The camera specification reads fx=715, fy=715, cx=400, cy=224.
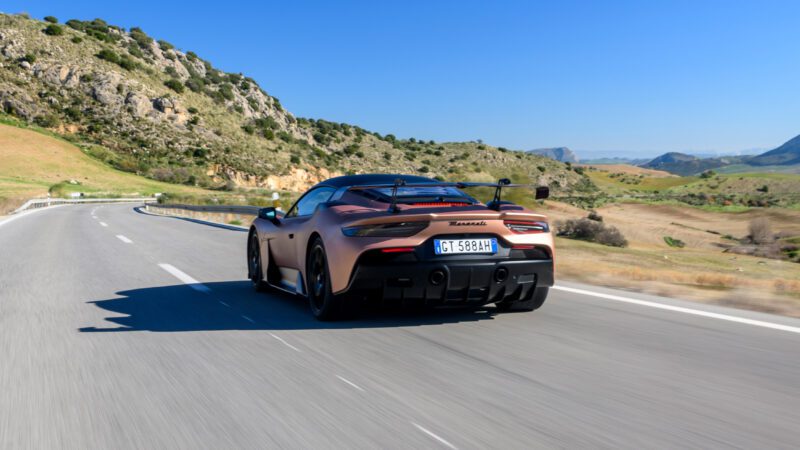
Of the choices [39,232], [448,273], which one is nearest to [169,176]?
[39,232]

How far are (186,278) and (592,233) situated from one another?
585 inches

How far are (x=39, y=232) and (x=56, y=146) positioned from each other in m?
67.4

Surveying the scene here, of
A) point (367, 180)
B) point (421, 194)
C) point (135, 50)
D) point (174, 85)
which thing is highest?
point (135, 50)

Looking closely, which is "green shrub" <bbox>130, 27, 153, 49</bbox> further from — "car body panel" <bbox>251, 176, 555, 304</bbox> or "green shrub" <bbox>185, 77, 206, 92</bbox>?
"car body panel" <bbox>251, 176, 555, 304</bbox>

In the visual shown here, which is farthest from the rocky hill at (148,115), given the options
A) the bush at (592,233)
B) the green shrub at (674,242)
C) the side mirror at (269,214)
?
the side mirror at (269,214)

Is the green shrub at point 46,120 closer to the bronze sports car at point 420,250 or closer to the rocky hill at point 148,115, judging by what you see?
the rocky hill at point 148,115

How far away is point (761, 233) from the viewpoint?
23.1 meters

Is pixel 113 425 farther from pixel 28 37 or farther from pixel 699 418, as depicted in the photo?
pixel 28 37

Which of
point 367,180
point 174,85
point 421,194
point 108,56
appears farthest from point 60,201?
point 421,194

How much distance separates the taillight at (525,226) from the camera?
580 cm

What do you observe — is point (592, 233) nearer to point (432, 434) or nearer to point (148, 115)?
point (432, 434)

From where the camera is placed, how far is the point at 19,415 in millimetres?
3621

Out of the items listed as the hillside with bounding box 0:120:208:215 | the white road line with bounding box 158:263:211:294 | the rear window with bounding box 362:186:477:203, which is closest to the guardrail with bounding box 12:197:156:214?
the hillside with bounding box 0:120:208:215

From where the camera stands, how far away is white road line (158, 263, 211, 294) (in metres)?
8.30
